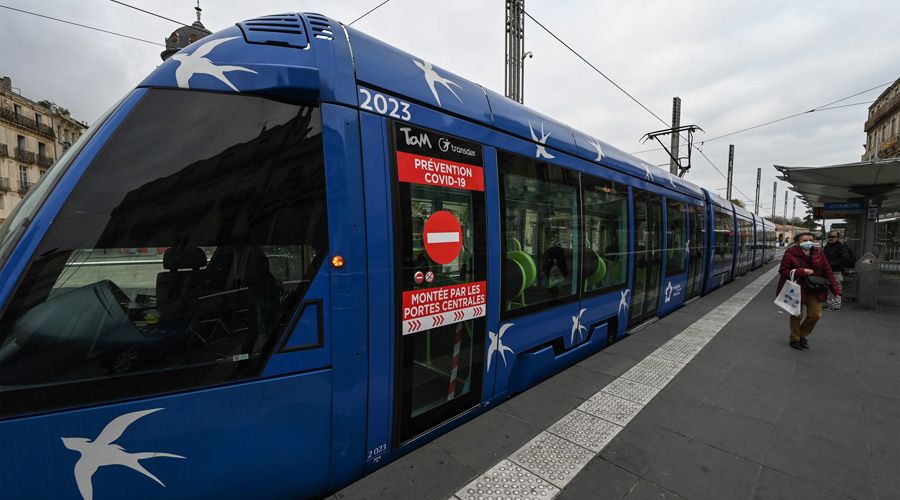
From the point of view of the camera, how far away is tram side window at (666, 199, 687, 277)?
247 inches

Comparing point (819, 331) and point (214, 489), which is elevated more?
point (214, 489)

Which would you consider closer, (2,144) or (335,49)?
(335,49)

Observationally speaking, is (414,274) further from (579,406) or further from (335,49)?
(579,406)

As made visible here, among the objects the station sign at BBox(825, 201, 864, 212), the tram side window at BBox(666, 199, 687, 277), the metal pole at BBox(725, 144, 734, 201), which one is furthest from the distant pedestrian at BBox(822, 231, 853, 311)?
the metal pole at BBox(725, 144, 734, 201)

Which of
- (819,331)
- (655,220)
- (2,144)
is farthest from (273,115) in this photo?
(2,144)

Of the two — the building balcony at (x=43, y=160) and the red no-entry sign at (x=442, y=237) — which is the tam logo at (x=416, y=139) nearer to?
the red no-entry sign at (x=442, y=237)

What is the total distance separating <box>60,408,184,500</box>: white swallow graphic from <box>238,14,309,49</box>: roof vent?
6.46ft

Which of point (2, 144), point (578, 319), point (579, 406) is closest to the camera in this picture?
point (579, 406)

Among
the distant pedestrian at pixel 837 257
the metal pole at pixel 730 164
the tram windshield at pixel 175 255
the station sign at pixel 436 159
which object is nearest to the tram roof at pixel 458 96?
the station sign at pixel 436 159

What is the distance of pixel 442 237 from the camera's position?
2.50 m

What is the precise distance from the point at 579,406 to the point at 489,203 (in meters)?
2.04

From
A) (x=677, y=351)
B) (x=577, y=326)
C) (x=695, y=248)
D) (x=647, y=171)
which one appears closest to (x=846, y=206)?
(x=695, y=248)

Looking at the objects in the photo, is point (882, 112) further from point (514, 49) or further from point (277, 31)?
point (277, 31)

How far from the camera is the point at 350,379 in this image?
1980 millimetres
